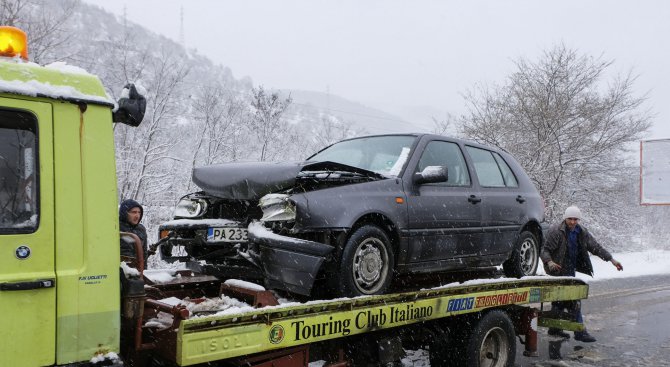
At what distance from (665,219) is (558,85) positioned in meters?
34.9

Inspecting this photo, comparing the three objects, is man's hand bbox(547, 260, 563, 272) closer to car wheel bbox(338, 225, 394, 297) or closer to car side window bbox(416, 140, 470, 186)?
car side window bbox(416, 140, 470, 186)

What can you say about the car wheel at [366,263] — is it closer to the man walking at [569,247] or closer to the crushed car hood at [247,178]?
the crushed car hood at [247,178]

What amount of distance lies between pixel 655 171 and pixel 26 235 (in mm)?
21594

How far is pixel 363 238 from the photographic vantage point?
398 cm

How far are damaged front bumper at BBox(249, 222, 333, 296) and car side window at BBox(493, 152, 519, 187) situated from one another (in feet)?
9.81

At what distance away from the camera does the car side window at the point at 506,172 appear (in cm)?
589

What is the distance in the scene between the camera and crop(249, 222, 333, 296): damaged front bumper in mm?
3531

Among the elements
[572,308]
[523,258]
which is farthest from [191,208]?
[572,308]

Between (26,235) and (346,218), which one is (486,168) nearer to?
(346,218)

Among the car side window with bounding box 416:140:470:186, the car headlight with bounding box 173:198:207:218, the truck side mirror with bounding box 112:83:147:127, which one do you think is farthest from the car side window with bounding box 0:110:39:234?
the car side window with bounding box 416:140:470:186

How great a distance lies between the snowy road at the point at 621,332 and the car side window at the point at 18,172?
5.19 m

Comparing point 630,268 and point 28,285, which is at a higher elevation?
point 28,285

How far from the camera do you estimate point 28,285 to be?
2.30m

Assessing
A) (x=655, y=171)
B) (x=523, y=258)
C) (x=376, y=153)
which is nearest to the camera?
(x=376, y=153)
